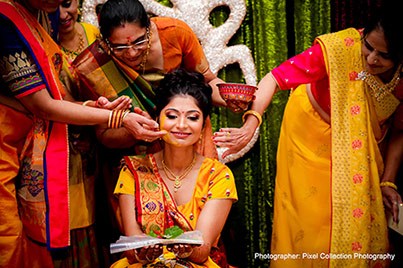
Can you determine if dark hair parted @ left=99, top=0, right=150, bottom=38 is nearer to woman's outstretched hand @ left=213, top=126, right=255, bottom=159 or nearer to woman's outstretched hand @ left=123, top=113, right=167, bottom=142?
woman's outstretched hand @ left=123, top=113, right=167, bottom=142

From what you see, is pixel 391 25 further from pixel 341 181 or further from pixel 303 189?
pixel 303 189

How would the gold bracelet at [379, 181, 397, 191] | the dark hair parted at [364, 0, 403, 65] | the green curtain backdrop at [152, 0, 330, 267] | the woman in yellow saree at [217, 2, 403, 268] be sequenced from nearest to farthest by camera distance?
the dark hair parted at [364, 0, 403, 65] → the woman in yellow saree at [217, 2, 403, 268] → the gold bracelet at [379, 181, 397, 191] → the green curtain backdrop at [152, 0, 330, 267]

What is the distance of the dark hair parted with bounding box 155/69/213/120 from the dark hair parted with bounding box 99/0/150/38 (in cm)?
32

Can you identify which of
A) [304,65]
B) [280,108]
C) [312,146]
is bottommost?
[312,146]

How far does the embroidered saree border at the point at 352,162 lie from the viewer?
1864mm

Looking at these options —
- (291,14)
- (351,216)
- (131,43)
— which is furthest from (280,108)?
(131,43)

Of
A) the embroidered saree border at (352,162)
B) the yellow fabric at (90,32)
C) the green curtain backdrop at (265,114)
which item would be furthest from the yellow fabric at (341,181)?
the yellow fabric at (90,32)

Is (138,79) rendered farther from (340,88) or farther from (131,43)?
(340,88)

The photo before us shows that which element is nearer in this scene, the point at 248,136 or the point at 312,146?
the point at 248,136

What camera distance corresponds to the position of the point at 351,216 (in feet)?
6.12

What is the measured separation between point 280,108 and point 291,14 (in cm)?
73

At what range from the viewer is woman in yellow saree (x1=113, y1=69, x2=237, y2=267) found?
69.2 inches

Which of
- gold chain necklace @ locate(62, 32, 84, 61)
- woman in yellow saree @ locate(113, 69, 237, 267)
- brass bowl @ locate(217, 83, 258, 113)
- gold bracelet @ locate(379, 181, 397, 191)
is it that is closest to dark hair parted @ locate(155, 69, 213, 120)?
woman in yellow saree @ locate(113, 69, 237, 267)

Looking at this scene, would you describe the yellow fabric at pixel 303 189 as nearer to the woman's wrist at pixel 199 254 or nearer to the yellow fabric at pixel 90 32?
the woman's wrist at pixel 199 254
